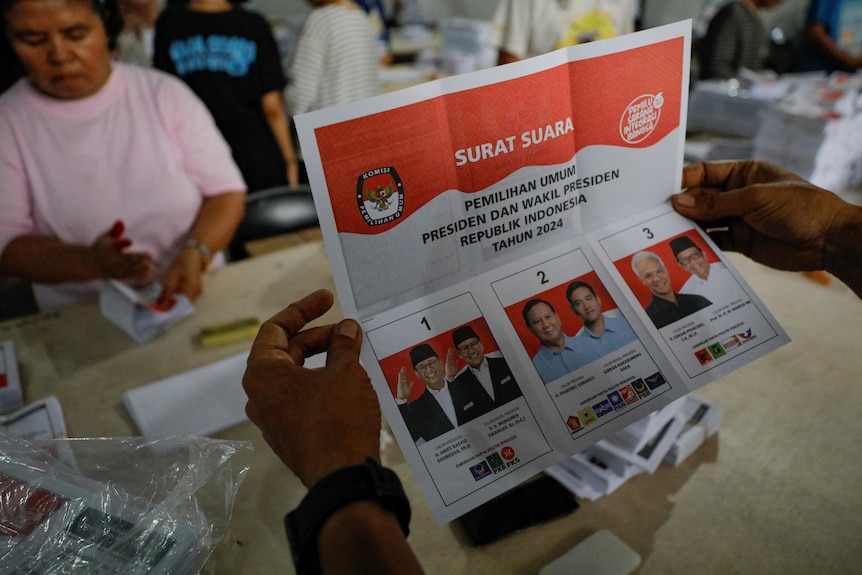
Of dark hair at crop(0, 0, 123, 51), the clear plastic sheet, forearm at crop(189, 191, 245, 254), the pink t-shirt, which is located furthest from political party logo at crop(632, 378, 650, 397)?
dark hair at crop(0, 0, 123, 51)

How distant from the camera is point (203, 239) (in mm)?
1433

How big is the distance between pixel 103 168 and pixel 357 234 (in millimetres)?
1076

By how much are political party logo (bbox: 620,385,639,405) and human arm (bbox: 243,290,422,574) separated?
0.98 ft

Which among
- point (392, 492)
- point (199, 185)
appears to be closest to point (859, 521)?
point (392, 492)

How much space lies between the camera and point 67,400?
1.00 metres

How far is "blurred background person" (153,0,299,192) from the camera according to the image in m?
2.04

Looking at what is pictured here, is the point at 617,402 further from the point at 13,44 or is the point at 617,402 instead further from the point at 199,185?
the point at 13,44

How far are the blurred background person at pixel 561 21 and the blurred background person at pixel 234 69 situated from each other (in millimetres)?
960

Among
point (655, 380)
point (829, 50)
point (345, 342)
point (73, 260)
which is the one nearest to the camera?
point (345, 342)

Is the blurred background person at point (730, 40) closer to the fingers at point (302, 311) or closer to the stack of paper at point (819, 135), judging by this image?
the stack of paper at point (819, 135)

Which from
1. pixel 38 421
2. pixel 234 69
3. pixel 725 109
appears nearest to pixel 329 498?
pixel 38 421

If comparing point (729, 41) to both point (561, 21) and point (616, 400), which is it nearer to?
point (561, 21)

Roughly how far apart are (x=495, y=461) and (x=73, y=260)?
1098mm

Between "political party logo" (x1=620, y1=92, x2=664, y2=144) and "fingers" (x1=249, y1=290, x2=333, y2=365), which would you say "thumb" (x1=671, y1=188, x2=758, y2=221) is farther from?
"fingers" (x1=249, y1=290, x2=333, y2=365)
